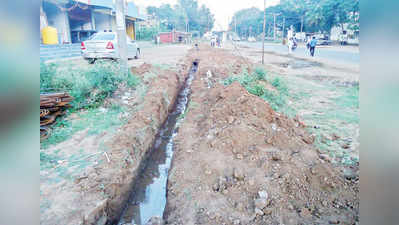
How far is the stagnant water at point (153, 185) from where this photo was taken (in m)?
4.02

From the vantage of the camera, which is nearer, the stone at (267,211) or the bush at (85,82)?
the stone at (267,211)

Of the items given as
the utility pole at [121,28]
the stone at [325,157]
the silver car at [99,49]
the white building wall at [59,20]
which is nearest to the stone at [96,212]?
the stone at [325,157]

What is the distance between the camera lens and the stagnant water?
402 centimetres

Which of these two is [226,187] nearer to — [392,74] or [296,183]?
[296,183]

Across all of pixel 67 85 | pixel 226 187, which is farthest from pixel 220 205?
pixel 67 85

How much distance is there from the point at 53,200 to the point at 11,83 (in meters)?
3.07

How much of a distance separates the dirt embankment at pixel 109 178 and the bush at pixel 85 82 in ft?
1.39

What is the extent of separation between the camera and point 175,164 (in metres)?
4.76

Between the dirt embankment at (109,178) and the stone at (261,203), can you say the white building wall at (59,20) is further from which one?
the stone at (261,203)

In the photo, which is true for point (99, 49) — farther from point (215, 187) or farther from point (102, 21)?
point (102, 21)

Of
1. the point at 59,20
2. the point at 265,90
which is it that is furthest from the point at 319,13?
the point at 265,90

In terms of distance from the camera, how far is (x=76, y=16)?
17.9m

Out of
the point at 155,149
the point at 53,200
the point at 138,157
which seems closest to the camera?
the point at 53,200

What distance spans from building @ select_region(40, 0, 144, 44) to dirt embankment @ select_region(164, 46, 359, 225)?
36.5ft
